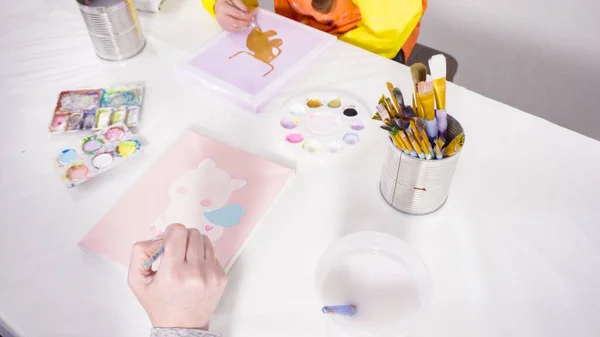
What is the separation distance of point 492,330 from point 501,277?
0.07 meters

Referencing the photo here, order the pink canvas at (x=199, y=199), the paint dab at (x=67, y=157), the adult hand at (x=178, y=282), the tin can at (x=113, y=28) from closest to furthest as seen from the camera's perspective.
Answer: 1. the adult hand at (x=178, y=282)
2. the pink canvas at (x=199, y=199)
3. the paint dab at (x=67, y=157)
4. the tin can at (x=113, y=28)

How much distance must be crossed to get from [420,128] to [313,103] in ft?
0.90

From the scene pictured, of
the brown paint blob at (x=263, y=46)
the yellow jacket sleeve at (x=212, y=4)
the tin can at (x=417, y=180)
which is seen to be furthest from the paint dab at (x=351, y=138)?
the yellow jacket sleeve at (x=212, y=4)

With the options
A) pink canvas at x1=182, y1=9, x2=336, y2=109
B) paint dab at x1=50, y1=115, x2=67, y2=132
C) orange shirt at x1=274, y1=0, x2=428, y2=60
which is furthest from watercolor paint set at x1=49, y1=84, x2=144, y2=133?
orange shirt at x1=274, y1=0, x2=428, y2=60

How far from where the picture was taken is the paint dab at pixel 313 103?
0.81 m

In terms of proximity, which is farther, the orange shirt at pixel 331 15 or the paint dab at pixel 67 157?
the orange shirt at pixel 331 15

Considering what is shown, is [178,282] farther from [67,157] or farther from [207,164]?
[67,157]

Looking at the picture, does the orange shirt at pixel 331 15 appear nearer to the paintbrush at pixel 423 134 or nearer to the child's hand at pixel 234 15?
the child's hand at pixel 234 15

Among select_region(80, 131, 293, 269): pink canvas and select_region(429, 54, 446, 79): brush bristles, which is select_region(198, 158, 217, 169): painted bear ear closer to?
select_region(80, 131, 293, 269): pink canvas

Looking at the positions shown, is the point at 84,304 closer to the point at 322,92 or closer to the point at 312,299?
the point at 312,299

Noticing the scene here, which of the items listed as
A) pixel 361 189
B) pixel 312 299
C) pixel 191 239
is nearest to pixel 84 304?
pixel 191 239

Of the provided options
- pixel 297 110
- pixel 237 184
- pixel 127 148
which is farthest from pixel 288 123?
pixel 127 148

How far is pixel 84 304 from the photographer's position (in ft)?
1.92

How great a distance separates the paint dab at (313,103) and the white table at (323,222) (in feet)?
0.17
